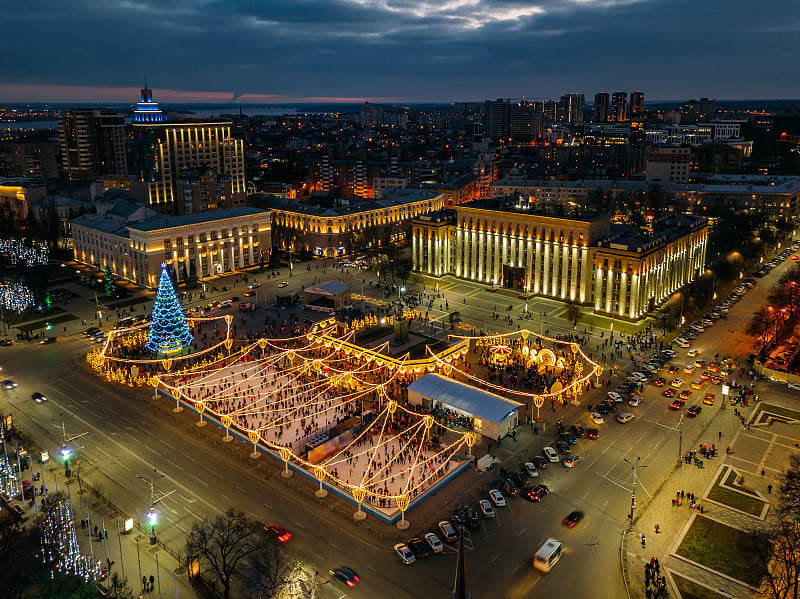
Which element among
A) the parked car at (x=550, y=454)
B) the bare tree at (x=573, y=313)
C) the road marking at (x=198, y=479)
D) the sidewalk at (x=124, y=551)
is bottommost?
the sidewalk at (x=124, y=551)

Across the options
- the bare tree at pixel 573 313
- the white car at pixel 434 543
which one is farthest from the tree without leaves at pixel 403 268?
the white car at pixel 434 543

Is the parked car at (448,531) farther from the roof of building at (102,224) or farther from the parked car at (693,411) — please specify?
the roof of building at (102,224)

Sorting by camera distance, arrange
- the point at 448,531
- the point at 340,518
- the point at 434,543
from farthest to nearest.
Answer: the point at 340,518 → the point at 448,531 → the point at 434,543

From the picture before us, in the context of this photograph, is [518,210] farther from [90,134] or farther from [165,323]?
[90,134]


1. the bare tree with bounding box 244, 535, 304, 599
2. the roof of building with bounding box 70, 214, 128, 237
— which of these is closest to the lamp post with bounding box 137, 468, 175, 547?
the bare tree with bounding box 244, 535, 304, 599

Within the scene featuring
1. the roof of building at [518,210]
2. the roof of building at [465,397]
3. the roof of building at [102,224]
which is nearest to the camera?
the roof of building at [465,397]

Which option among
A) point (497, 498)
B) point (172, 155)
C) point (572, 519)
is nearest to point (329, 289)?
point (497, 498)

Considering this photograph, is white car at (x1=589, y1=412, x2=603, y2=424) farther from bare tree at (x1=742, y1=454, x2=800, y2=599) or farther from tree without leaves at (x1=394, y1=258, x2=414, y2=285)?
tree without leaves at (x1=394, y1=258, x2=414, y2=285)

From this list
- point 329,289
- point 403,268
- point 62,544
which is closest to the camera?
point 62,544
